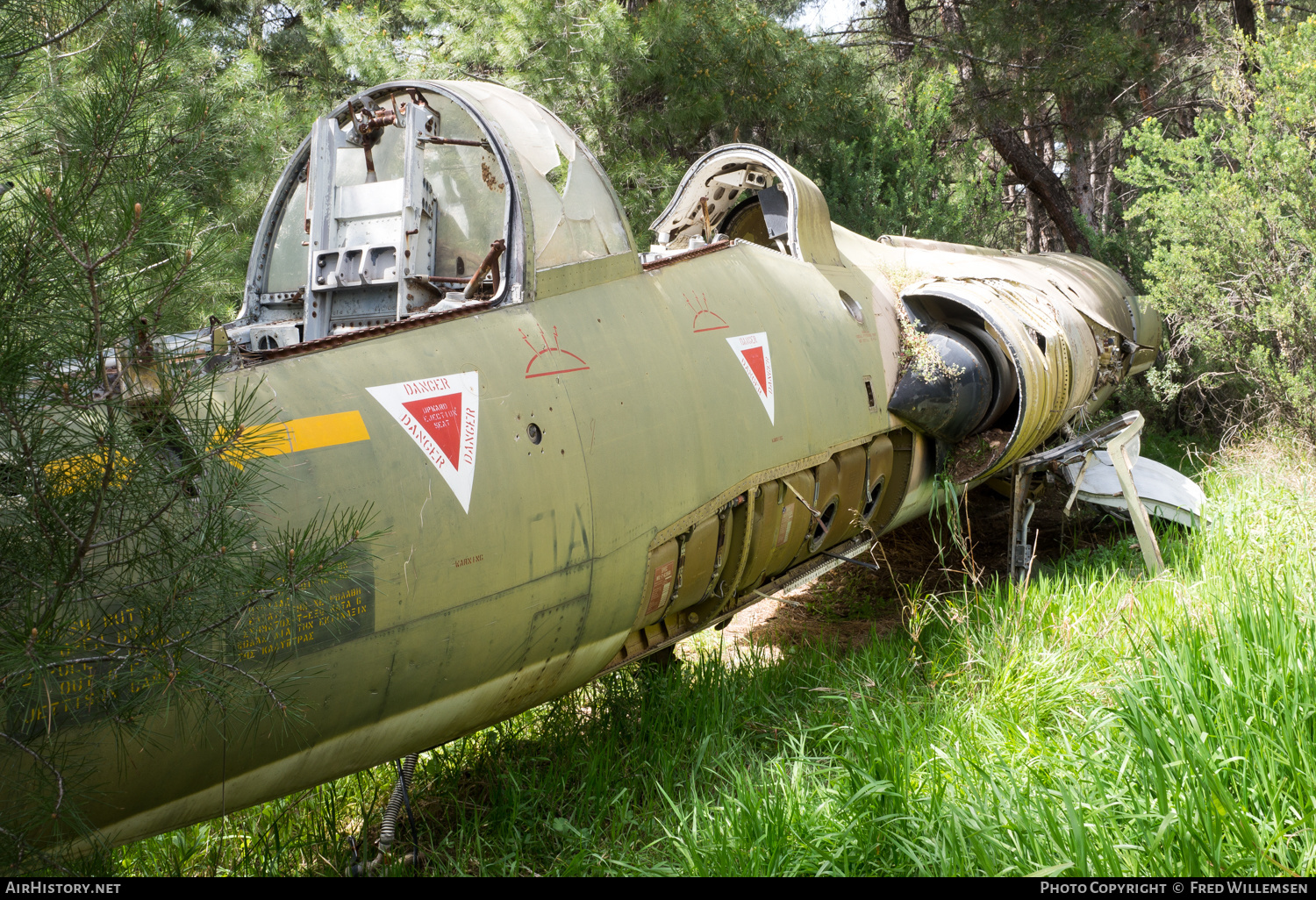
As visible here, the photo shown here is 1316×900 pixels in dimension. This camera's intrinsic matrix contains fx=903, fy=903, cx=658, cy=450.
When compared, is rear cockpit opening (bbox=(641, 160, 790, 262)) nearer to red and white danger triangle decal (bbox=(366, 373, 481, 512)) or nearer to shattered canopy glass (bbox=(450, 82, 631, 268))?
shattered canopy glass (bbox=(450, 82, 631, 268))

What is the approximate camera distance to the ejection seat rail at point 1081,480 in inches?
225

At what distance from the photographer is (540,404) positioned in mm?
3098

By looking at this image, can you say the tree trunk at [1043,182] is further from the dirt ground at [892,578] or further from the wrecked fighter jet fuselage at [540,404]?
the wrecked fighter jet fuselage at [540,404]

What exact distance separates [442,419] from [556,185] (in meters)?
1.47

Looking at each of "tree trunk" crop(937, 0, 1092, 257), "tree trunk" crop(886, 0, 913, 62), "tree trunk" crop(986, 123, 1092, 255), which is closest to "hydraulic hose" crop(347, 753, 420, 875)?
"tree trunk" crop(937, 0, 1092, 257)

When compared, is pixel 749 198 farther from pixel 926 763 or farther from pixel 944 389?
pixel 926 763

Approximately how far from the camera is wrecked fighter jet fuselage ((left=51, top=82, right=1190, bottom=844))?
2678mm

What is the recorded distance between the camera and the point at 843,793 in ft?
11.0

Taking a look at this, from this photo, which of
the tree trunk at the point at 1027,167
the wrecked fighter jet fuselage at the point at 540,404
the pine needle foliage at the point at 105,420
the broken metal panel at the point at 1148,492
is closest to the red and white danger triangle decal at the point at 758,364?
the wrecked fighter jet fuselage at the point at 540,404

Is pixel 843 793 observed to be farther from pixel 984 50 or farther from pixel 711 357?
pixel 984 50

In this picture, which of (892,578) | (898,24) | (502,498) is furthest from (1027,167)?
(502,498)

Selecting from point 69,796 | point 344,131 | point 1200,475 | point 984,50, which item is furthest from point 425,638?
point 984,50

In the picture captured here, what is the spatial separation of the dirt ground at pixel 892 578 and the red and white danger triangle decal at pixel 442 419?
11.6 feet

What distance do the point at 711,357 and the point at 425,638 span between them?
66.7 inches
